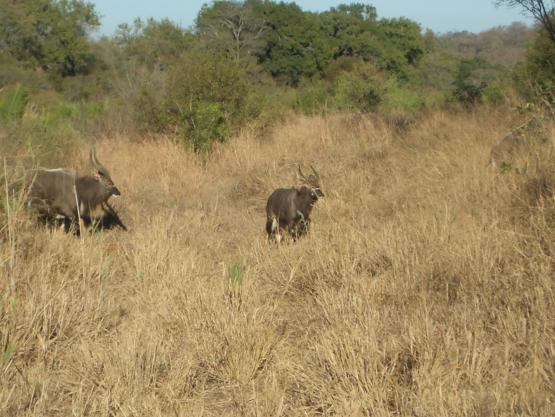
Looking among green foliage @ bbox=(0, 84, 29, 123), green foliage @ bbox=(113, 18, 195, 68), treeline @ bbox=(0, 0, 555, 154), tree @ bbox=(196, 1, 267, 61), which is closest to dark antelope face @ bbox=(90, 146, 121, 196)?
green foliage @ bbox=(0, 84, 29, 123)

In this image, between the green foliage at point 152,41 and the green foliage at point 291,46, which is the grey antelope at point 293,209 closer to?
Result: the green foliage at point 152,41

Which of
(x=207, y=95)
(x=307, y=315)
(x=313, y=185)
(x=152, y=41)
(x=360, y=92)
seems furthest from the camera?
(x=152, y=41)

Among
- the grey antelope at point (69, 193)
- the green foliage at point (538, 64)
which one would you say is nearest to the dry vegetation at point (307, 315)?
the grey antelope at point (69, 193)

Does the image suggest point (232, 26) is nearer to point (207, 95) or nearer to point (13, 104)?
point (207, 95)

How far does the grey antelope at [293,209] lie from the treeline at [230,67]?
4121 mm

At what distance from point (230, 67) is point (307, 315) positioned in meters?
9.03

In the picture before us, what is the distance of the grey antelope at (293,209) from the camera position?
6.96m

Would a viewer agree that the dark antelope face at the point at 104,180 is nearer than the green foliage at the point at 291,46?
Yes

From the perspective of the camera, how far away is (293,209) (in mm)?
7023

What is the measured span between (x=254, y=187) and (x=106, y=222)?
2.38 m

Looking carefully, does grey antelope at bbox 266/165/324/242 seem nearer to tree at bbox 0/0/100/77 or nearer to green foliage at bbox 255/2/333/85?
green foliage at bbox 255/2/333/85

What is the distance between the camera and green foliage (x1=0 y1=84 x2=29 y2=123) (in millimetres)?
8436

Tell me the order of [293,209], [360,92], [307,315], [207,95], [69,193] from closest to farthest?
[307,315], [293,209], [69,193], [207,95], [360,92]

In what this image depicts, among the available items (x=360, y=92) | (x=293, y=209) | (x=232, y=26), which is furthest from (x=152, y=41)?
(x=293, y=209)
